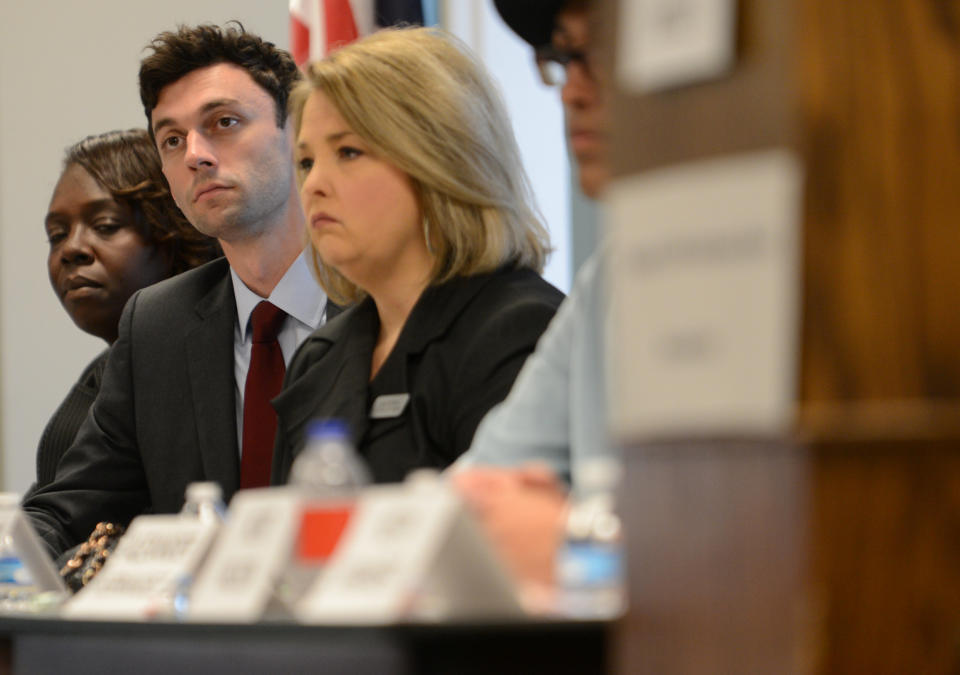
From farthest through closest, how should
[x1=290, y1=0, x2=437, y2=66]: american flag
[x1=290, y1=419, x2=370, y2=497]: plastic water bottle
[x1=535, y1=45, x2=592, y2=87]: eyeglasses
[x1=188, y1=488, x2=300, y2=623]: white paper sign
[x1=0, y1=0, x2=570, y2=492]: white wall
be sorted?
1. [x1=0, y1=0, x2=570, y2=492]: white wall
2. [x1=290, y1=0, x2=437, y2=66]: american flag
3. [x1=535, y1=45, x2=592, y2=87]: eyeglasses
4. [x1=290, y1=419, x2=370, y2=497]: plastic water bottle
5. [x1=188, y1=488, x2=300, y2=623]: white paper sign

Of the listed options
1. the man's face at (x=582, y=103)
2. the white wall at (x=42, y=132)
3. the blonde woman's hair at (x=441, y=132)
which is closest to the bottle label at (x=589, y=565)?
the man's face at (x=582, y=103)

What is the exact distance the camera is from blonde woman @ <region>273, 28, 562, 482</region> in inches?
93.3

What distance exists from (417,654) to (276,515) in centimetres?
18

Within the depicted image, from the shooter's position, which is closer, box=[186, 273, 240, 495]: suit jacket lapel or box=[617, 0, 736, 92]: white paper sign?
box=[617, 0, 736, 92]: white paper sign

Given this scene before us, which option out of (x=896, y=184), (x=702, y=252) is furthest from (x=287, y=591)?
(x=896, y=184)

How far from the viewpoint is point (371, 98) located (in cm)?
246

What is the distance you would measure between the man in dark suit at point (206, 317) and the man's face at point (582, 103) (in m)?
A: 1.21

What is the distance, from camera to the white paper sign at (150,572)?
4.30 feet

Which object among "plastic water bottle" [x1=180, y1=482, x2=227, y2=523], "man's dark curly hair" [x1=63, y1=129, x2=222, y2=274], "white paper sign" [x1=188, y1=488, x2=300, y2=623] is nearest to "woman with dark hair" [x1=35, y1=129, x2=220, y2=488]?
"man's dark curly hair" [x1=63, y1=129, x2=222, y2=274]

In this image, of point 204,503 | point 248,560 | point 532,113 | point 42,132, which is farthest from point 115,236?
point 248,560

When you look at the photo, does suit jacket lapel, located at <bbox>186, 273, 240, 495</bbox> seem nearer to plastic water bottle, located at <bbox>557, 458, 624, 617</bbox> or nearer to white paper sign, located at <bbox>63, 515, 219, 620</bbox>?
white paper sign, located at <bbox>63, 515, 219, 620</bbox>

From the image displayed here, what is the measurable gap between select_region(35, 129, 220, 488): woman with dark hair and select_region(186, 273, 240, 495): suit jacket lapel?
766 millimetres

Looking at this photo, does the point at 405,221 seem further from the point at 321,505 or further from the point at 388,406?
the point at 321,505

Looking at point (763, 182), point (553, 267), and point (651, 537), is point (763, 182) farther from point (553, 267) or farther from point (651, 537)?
point (553, 267)
